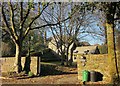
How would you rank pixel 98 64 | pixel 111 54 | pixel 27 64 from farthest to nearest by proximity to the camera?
pixel 27 64 < pixel 98 64 < pixel 111 54

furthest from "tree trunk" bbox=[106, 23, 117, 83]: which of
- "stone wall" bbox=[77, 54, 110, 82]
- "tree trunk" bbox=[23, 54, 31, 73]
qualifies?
"tree trunk" bbox=[23, 54, 31, 73]

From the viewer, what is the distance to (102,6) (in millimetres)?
13547

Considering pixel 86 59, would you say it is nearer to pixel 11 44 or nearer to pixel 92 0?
pixel 92 0

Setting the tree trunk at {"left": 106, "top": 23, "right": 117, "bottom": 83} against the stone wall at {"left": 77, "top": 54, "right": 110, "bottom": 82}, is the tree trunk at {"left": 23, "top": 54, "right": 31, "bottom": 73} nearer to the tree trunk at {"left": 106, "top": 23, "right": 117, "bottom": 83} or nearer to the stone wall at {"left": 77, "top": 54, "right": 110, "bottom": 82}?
the stone wall at {"left": 77, "top": 54, "right": 110, "bottom": 82}

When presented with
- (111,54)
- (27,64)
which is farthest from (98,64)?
(27,64)

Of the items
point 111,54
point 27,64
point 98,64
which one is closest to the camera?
point 111,54

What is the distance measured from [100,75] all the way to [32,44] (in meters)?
35.5

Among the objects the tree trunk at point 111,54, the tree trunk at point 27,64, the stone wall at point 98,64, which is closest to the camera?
the tree trunk at point 111,54

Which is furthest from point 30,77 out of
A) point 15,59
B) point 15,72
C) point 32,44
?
point 32,44

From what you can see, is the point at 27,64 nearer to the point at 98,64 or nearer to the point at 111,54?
the point at 98,64

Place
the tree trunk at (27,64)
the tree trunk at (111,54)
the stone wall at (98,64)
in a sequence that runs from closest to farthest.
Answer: the tree trunk at (111,54) < the stone wall at (98,64) < the tree trunk at (27,64)

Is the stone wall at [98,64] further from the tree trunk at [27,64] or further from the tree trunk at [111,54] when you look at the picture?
the tree trunk at [27,64]

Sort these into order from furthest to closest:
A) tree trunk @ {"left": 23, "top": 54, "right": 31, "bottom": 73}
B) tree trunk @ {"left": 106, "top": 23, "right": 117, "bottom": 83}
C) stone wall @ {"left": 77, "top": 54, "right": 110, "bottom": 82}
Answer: tree trunk @ {"left": 23, "top": 54, "right": 31, "bottom": 73}, stone wall @ {"left": 77, "top": 54, "right": 110, "bottom": 82}, tree trunk @ {"left": 106, "top": 23, "right": 117, "bottom": 83}

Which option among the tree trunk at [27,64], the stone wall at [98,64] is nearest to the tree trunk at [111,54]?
the stone wall at [98,64]
